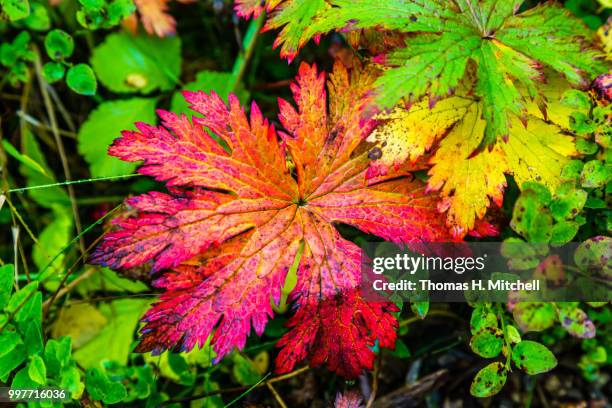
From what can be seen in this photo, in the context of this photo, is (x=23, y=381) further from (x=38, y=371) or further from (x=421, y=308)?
(x=421, y=308)

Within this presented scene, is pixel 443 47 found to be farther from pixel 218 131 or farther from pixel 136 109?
pixel 136 109

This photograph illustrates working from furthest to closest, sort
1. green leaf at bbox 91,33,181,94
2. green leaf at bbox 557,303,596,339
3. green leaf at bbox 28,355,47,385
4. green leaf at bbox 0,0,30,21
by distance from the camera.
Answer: green leaf at bbox 91,33,181,94
green leaf at bbox 0,0,30,21
green leaf at bbox 28,355,47,385
green leaf at bbox 557,303,596,339

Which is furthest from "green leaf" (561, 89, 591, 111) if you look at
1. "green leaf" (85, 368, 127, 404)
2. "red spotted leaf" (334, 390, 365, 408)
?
"green leaf" (85, 368, 127, 404)

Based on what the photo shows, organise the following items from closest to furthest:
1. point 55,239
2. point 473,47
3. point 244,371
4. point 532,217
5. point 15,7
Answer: point 532,217 < point 473,47 < point 244,371 < point 15,7 < point 55,239

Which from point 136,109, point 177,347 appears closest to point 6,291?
point 177,347

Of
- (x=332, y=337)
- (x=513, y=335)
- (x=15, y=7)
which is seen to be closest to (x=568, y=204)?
(x=513, y=335)

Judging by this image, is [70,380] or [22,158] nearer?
[70,380]

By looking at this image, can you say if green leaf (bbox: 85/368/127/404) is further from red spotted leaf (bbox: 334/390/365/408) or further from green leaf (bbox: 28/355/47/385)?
red spotted leaf (bbox: 334/390/365/408)
